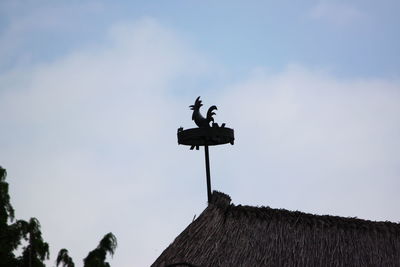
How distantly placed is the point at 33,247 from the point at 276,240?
1032 cm

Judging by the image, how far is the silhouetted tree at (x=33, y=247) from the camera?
55.2ft

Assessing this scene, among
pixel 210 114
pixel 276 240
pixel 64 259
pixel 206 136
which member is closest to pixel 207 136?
pixel 206 136

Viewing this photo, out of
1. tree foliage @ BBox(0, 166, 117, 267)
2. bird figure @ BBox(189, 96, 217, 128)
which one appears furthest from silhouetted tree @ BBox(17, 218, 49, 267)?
bird figure @ BBox(189, 96, 217, 128)

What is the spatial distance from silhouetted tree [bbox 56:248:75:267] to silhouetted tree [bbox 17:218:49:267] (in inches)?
11.7

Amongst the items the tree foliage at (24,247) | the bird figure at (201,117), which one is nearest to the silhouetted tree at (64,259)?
the tree foliage at (24,247)

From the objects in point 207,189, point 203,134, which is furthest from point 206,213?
point 203,134

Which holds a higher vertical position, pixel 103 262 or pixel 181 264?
pixel 103 262

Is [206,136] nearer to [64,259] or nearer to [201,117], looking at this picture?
[201,117]

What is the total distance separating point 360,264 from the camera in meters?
7.84

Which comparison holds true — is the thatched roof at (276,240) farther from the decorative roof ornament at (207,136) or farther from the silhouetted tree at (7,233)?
the silhouetted tree at (7,233)

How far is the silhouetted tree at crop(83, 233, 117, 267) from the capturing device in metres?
17.5

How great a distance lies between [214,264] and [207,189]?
1.20m

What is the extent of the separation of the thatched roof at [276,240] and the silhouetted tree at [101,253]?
32.4ft

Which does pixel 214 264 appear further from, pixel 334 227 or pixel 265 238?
pixel 334 227
